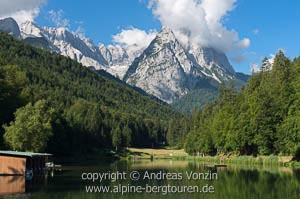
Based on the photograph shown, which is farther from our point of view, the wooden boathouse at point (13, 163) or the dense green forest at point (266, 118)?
the dense green forest at point (266, 118)

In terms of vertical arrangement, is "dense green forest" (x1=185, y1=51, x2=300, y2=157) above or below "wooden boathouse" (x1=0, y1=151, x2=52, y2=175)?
above

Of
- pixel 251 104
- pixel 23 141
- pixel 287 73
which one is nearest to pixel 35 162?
pixel 23 141

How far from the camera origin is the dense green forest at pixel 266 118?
82.5 meters

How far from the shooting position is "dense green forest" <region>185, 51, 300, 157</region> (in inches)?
3248

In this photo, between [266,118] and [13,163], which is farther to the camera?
[266,118]

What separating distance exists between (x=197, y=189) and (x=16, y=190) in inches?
675

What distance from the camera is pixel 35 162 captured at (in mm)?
67625

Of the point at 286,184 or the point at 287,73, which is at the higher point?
the point at 287,73

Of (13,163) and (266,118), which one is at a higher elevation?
(266,118)

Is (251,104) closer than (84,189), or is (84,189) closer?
(84,189)

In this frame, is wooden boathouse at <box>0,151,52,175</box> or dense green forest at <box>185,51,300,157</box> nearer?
wooden boathouse at <box>0,151,52,175</box>

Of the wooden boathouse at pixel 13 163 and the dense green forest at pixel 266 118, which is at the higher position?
the dense green forest at pixel 266 118

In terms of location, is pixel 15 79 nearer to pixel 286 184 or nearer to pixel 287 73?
pixel 287 73

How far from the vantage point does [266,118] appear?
96.3 m
